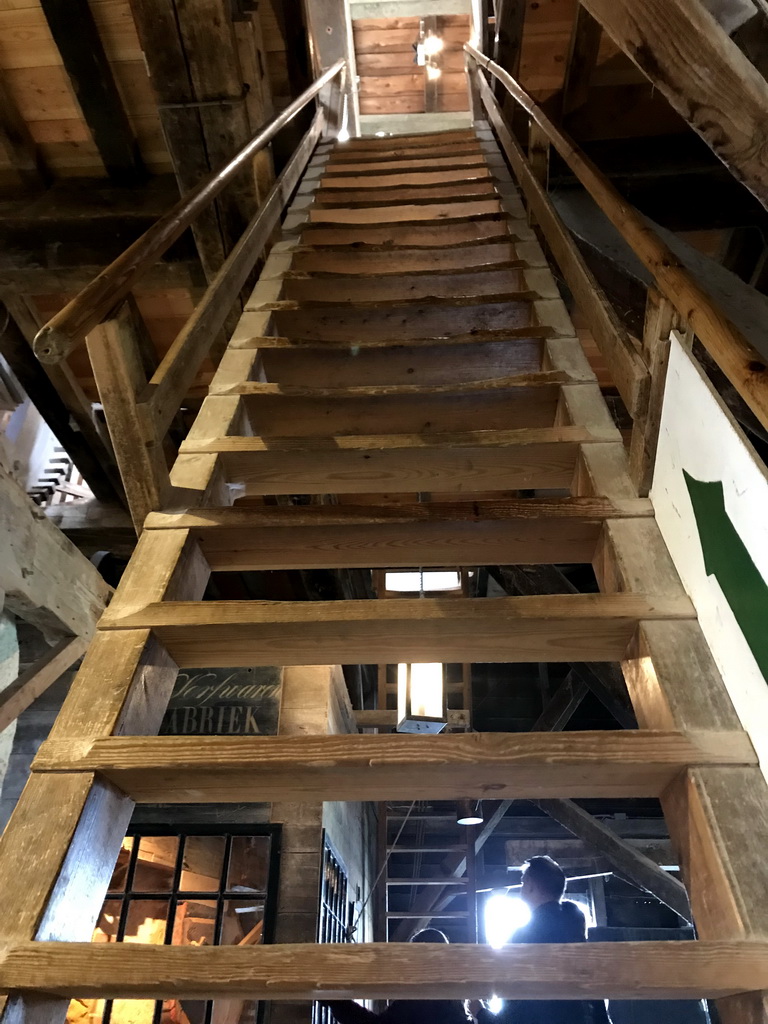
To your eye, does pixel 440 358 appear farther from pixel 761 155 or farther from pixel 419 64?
pixel 419 64

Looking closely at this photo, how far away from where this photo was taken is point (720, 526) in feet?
4.68

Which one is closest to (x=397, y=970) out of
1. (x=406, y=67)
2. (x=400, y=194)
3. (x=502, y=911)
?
(x=400, y=194)

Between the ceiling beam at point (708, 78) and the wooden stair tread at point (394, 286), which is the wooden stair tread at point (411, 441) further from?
the wooden stair tread at point (394, 286)

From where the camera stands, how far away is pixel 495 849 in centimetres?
931

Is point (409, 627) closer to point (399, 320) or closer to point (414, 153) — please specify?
point (399, 320)

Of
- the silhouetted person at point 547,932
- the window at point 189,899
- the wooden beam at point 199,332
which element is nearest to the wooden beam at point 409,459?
the wooden beam at point 199,332

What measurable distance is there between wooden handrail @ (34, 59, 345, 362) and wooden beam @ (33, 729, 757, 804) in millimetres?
764

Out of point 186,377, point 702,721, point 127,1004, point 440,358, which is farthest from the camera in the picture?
point 127,1004

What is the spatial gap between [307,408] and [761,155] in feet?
5.12

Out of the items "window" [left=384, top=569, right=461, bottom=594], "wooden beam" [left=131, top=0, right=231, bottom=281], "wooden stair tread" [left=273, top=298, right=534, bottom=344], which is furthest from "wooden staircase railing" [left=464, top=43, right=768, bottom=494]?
"window" [left=384, top=569, right=461, bottom=594]

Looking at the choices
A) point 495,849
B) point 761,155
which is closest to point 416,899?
point 495,849

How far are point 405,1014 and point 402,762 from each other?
154 centimetres

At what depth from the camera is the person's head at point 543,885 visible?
8.60ft

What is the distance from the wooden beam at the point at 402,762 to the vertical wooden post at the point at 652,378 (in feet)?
2.44
